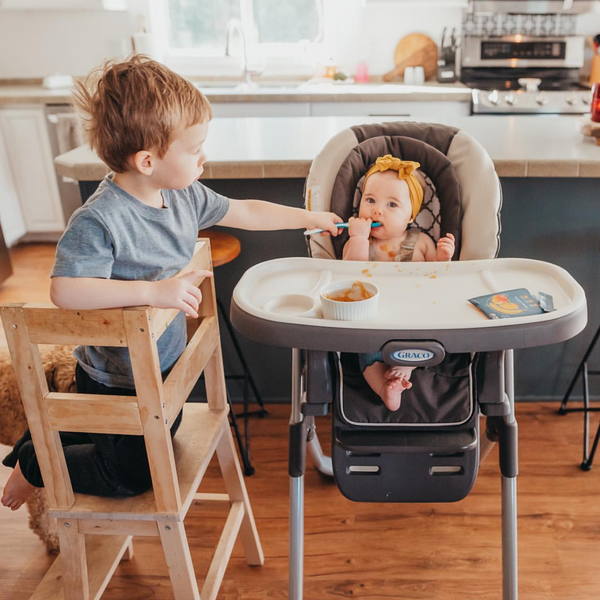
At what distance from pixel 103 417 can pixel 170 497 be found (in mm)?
194

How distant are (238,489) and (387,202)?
75 centimetres

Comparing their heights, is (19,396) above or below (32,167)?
below

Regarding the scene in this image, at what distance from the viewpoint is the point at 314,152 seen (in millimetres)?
1931

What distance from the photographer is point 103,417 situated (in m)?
1.01

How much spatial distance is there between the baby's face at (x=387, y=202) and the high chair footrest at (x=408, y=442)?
451 mm

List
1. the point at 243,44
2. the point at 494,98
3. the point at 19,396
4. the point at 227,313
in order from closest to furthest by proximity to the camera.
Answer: the point at 19,396 → the point at 227,313 → the point at 494,98 → the point at 243,44

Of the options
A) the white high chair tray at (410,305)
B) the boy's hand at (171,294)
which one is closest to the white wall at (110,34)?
the white high chair tray at (410,305)

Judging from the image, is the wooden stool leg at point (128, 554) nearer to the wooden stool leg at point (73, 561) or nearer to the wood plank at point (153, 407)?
the wooden stool leg at point (73, 561)

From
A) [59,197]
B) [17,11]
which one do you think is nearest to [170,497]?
[59,197]

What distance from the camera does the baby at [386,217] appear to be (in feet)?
4.37

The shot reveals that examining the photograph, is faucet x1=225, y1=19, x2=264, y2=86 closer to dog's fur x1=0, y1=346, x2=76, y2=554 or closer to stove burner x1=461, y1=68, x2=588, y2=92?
stove burner x1=461, y1=68, x2=588, y2=92

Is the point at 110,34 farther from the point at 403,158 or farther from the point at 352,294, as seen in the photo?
the point at 352,294

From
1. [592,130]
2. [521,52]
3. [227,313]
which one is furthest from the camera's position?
[521,52]

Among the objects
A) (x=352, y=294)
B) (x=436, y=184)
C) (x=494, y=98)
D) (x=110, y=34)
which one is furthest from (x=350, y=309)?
(x=110, y=34)
